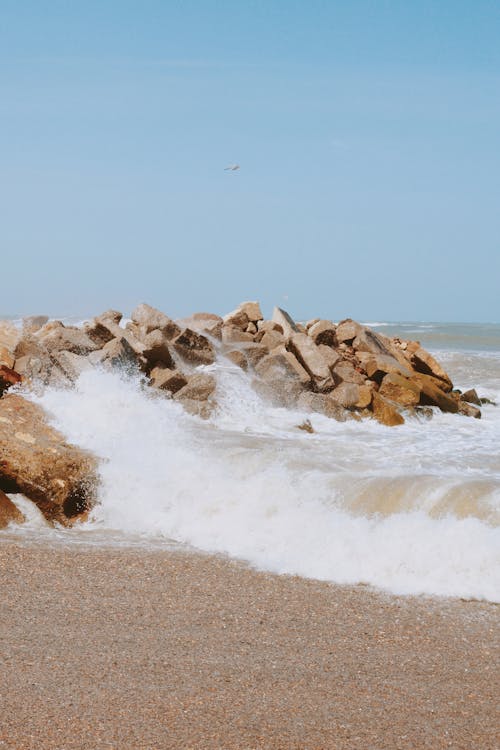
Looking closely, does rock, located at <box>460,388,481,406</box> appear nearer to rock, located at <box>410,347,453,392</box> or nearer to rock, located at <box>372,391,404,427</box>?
rock, located at <box>410,347,453,392</box>

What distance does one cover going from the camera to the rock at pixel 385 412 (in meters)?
12.6

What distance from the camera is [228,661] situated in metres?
4.50

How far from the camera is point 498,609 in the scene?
561 cm

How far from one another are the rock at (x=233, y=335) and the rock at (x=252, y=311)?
86 centimetres

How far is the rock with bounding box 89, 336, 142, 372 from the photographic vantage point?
11508 mm

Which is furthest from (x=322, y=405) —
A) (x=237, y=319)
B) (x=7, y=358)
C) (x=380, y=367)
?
(x=7, y=358)

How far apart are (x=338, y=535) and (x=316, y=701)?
2829 mm

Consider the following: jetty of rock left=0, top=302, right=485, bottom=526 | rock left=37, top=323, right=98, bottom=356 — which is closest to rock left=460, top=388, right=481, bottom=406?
jetty of rock left=0, top=302, right=485, bottom=526

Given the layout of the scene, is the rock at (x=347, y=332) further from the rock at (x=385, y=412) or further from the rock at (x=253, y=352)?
the rock at (x=385, y=412)

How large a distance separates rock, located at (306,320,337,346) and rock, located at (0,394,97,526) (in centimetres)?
692

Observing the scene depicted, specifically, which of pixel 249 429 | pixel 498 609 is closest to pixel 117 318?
pixel 249 429

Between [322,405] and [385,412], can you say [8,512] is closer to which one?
[322,405]

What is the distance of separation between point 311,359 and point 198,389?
7.41ft

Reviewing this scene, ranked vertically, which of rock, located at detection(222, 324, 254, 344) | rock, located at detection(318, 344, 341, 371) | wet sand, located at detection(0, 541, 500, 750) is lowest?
wet sand, located at detection(0, 541, 500, 750)
